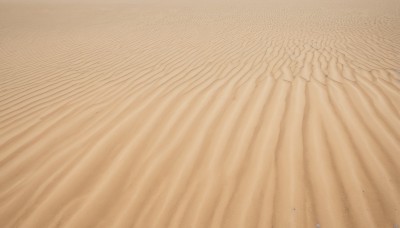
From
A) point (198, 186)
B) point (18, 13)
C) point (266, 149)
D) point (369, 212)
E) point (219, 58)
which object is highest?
point (18, 13)

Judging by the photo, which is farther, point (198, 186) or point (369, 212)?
point (198, 186)

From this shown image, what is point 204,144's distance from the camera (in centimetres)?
195

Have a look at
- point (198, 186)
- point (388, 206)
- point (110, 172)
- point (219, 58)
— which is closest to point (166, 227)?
point (198, 186)

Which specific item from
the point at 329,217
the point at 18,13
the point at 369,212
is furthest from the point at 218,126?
the point at 18,13

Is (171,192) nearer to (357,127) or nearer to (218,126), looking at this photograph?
(218,126)

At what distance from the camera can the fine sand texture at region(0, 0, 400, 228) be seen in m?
1.42

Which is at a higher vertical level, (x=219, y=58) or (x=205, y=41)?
(x=205, y=41)

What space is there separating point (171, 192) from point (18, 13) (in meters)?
17.2

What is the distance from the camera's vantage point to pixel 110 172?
5.61 ft

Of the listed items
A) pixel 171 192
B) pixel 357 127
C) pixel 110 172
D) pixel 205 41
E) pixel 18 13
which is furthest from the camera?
pixel 18 13

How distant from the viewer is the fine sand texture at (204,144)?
4.66 ft

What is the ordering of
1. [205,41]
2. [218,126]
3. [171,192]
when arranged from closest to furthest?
[171,192] < [218,126] < [205,41]

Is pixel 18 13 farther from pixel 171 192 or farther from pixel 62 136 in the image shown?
pixel 171 192

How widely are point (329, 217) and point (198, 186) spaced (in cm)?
88
